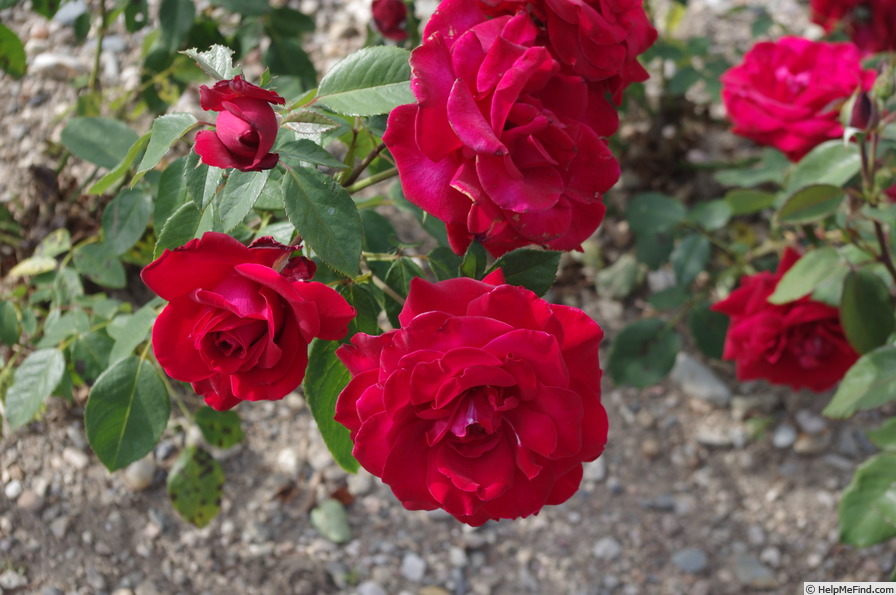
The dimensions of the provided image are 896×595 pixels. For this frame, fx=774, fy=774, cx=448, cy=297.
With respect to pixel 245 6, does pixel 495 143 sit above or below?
above

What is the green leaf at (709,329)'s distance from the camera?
5.52 feet

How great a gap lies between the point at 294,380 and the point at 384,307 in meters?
0.19

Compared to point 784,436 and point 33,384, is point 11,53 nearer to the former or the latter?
point 33,384

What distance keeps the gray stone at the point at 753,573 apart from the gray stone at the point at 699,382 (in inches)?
15.5

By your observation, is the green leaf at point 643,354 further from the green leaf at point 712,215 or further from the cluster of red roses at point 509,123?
the cluster of red roses at point 509,123

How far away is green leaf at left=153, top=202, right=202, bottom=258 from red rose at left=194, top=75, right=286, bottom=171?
0.57ft

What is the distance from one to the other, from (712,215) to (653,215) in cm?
13

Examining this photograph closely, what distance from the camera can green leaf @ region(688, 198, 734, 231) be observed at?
5.67 ft

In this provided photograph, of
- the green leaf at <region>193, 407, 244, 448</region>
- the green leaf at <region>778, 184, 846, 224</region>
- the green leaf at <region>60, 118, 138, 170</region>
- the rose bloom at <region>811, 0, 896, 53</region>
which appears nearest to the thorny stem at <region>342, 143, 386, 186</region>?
the green leaf at <region>60, 118, 138, 170</region>

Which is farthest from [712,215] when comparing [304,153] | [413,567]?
[304,153]

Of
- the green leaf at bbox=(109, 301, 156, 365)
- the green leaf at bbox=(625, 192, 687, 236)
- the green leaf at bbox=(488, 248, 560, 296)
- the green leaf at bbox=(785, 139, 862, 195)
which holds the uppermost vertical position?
the green leaf at bbox=(488, 248, 560, 296)

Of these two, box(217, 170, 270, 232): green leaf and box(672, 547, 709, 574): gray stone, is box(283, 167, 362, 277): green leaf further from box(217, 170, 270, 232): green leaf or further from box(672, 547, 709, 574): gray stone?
box(672, 547, 709, 574): gray stone

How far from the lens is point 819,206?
1.27 m

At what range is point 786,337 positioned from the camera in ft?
4.66
